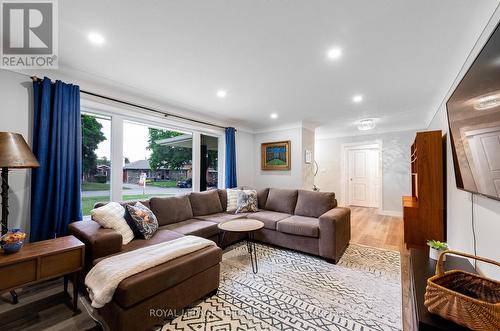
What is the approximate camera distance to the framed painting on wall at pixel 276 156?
496 centimetres

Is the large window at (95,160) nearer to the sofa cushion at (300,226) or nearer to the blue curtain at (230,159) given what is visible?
the blue curtain at (230,159)

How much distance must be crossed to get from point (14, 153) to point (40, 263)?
3.06 ft

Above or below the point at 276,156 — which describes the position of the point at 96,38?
above

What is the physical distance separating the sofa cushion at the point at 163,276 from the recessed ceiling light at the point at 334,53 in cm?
219

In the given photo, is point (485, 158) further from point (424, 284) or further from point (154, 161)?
point (154, 161)

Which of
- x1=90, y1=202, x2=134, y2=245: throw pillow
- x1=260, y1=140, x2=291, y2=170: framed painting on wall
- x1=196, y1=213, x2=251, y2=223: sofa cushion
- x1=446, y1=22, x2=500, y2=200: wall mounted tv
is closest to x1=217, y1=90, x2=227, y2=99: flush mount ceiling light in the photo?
x1=196, y1=213, x2=251, y2=223: sofa cushion

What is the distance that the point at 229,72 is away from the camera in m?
2.45

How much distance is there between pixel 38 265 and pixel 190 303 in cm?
119

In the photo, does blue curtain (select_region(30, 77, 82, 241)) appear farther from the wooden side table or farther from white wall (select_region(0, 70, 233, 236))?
the wooden side table

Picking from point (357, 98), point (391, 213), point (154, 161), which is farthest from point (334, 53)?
point (391, 213)

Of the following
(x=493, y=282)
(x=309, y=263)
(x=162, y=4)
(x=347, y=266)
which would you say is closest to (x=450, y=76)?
(x=493, y=282)

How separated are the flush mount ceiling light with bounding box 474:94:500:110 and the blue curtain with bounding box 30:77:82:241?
3551 mm

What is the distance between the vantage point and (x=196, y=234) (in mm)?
2662

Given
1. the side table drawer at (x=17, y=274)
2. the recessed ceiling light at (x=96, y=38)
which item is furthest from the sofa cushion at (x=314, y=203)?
Result: the recessed ceiling light at (x=96, y=38)
